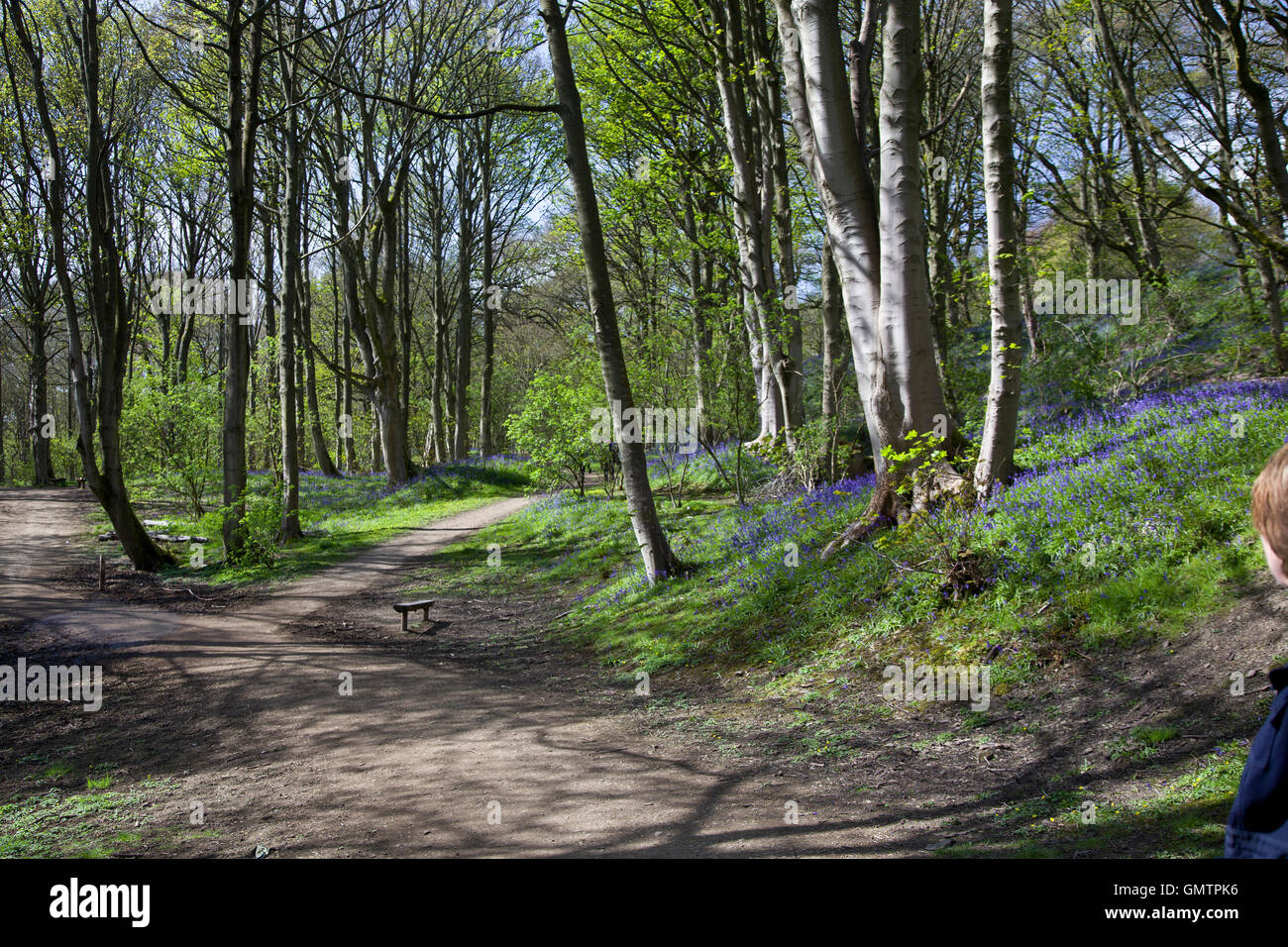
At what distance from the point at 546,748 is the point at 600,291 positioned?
5717mm

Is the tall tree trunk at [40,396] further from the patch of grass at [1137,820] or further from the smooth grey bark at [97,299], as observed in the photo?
the patch of grass at [1137,820]

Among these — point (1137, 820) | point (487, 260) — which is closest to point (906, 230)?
point (1137, 820)

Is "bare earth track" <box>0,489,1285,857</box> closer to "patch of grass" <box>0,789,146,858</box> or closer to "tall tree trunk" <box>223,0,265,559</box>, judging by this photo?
"patch of grass" <box>0,789,146,858</box>

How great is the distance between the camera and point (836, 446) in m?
11.8

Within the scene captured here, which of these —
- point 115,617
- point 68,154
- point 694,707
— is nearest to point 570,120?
point 694,707

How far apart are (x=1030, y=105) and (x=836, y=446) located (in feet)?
60.0

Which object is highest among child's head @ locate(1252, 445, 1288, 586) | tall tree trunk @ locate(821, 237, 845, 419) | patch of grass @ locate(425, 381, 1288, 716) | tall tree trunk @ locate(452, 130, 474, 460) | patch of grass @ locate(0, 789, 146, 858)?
tall tree trunk @ locate(452, 130, 474, 460)

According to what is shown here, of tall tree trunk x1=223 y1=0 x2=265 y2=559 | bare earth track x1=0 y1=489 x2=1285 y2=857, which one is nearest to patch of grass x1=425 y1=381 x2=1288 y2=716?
bare earth track x1=0 y1=489 x2=1285 y2=857

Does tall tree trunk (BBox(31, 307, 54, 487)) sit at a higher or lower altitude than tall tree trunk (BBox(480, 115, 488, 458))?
lower

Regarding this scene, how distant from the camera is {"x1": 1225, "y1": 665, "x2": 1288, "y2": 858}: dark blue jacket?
4.75ft

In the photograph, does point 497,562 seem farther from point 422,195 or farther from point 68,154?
point 422,195

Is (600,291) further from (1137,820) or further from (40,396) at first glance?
(40,396)

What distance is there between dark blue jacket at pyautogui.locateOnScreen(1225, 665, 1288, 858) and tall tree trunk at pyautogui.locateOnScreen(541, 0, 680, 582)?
8.09 m

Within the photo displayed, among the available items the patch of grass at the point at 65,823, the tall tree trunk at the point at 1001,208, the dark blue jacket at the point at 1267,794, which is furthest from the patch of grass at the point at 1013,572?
the patch of grass at the point at 65,823
